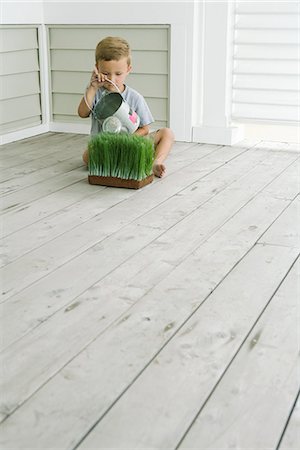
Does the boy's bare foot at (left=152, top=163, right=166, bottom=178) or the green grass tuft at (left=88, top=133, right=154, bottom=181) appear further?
the boy's bare foot at (left=152, top=163, right=166, bottom=178)

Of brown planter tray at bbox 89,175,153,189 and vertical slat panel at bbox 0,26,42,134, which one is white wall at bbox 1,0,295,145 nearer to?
vertical slat panel at bbox 0,26,42,134

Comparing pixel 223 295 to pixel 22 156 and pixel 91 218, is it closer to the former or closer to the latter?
pixel 91 218

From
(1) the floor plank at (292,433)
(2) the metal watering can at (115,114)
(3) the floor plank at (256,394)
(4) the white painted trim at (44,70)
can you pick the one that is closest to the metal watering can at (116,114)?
(2) the metal watering can at (115,114)

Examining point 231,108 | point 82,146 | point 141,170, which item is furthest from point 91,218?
point 231,108

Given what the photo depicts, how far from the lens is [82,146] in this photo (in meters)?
2.89

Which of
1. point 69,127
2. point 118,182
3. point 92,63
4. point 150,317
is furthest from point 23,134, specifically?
point 150,317

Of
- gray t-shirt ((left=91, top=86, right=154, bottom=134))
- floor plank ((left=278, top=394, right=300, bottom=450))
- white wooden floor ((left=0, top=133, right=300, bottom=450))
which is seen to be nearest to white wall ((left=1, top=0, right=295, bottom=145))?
gray t-shirt ((left=91, top=86, right=154, bottom=134))

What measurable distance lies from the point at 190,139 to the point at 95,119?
0.69 metres

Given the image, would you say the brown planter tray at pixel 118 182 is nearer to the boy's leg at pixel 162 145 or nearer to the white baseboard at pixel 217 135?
the boy's leg at pixel 162 145

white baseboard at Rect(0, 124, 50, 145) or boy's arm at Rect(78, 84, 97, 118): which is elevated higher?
boy's arm at Rect(78, 84, 97, 118)

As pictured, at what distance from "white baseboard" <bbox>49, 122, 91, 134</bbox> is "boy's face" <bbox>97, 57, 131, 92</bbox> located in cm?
79

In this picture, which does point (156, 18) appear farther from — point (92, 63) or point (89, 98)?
point (89, 98)

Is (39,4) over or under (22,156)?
over

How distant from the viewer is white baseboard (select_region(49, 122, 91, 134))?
3164mm
